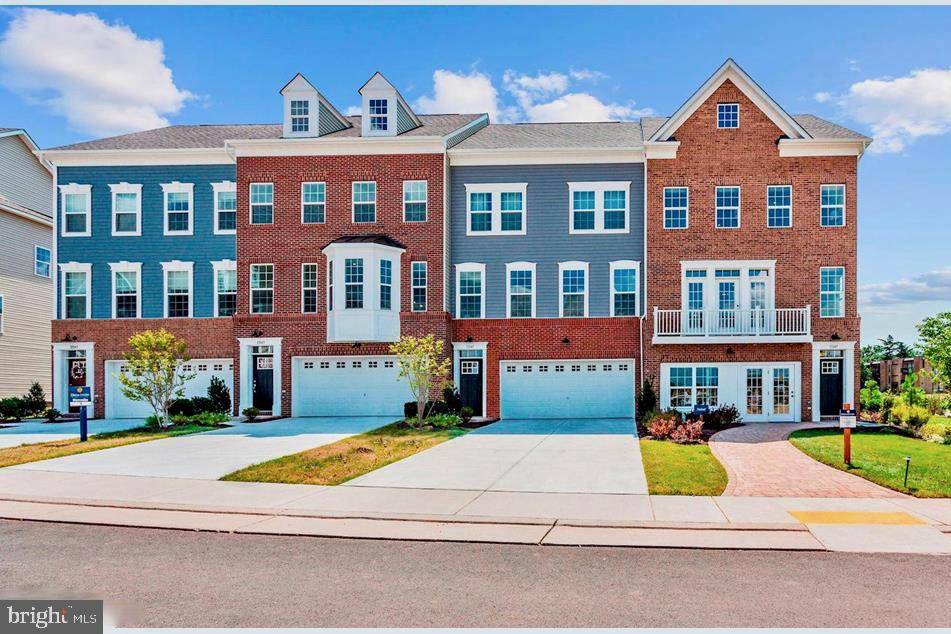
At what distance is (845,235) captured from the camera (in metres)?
26.0

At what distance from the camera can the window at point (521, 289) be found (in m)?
27.4

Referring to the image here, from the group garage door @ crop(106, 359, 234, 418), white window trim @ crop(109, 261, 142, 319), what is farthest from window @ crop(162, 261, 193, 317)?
garage door @ crop(106, 359, 234, 418)

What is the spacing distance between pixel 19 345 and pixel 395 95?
20.7 m

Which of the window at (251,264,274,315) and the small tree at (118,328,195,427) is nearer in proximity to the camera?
the small tree at (118,328,195,427)

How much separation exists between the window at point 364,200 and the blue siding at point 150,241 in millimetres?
5295

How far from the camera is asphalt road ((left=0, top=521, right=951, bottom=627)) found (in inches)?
264

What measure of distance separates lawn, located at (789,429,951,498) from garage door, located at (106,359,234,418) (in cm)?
2064

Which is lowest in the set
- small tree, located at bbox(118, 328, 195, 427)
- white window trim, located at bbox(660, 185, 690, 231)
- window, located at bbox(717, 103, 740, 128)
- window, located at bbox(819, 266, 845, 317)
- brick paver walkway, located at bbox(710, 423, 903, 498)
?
brick paver walkway, located at bbox(710, 423, 903, 498)

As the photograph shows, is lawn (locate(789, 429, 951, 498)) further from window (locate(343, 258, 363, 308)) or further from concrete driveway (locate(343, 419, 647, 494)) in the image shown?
window (locate(343, 258, 363, 308))

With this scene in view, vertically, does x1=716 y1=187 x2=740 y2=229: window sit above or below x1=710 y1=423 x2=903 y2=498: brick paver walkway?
above

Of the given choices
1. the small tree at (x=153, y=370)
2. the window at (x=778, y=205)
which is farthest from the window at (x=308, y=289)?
the window at (x=778, y=205)

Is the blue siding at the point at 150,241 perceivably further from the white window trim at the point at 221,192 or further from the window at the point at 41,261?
the window at the point at 41,261

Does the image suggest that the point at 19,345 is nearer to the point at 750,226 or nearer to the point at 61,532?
the point at 61,532

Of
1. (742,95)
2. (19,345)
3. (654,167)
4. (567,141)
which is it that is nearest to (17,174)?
(19,345)
